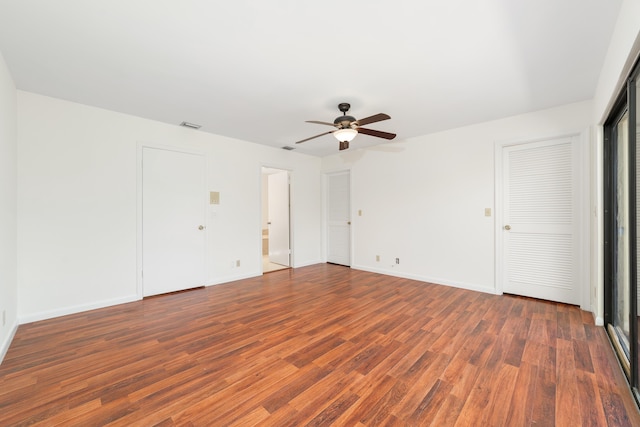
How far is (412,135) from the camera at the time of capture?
4.56 meters

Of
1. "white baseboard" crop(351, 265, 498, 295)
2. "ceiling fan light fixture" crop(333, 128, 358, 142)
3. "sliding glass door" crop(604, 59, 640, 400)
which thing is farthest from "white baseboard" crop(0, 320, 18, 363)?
"white baseboard" crop(351, 265, 498, 295)

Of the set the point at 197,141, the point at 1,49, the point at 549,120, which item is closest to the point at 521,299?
the point at 549,120

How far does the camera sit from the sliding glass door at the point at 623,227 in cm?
176

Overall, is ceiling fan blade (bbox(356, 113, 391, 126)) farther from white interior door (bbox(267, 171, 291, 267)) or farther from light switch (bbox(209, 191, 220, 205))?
white interior door (bbox(267, 171, 291, 267))

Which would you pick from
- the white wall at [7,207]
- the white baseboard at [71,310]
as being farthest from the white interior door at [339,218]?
the white wall at [7,207]

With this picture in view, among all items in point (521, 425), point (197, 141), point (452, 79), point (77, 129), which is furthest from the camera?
point (197, 141)

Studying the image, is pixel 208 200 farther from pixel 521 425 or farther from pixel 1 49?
pixel 521 425

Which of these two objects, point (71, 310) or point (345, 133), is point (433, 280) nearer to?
point (345, 133)

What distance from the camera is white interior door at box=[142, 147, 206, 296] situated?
3773 mm

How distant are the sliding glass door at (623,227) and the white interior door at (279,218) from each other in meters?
4.76

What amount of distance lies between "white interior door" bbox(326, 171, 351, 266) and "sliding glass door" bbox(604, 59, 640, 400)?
12.8 ft

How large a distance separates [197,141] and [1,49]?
218 centimetres

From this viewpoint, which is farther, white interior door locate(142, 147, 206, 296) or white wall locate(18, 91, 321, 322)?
white interior door locate(142, 147, 206, 296)

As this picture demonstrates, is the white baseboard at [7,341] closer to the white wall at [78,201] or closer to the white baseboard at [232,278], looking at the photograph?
the white wall at [78,201]
